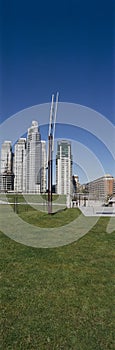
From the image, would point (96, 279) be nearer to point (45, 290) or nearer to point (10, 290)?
point (45, 290)

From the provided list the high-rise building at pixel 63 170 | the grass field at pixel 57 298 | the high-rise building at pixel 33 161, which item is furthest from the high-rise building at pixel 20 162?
the grass field at pixel 57 298

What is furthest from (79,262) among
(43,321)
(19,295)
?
(43,321)

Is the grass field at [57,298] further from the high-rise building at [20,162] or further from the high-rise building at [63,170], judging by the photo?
the high-rise building at [63,170]

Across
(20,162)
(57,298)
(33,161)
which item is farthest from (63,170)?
(57,298)

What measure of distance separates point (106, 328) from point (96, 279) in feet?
2.32

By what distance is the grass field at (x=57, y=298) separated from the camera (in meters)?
1.63

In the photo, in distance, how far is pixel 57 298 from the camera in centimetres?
208

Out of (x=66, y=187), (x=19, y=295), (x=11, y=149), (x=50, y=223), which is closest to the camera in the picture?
(x=19, y=295)

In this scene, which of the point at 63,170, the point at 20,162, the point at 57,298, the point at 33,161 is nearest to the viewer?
the point at 57,298

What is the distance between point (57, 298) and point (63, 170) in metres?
6.13

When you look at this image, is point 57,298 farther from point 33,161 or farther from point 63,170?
point 63,170

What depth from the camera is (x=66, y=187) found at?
984cm

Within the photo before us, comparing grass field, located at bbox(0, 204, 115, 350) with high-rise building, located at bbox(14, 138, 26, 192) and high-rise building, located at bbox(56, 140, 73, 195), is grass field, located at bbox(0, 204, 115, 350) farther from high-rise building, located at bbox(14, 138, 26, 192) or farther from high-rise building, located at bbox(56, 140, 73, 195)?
high-rise building, located at bbox(56, 140, 73, 195)

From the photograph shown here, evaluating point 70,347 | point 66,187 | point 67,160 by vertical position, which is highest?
point 67,160
